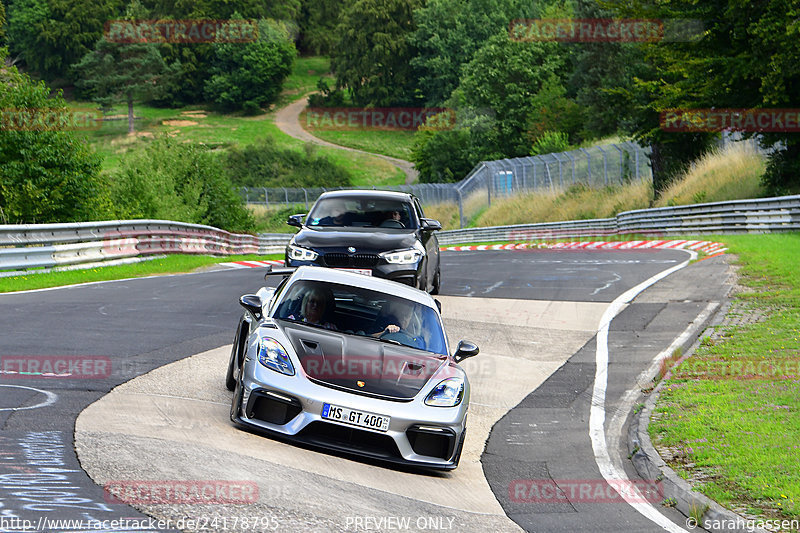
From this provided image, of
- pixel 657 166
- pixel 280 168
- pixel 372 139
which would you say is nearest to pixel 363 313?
pixel 657 166

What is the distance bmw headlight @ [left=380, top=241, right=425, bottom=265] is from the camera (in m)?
14.2

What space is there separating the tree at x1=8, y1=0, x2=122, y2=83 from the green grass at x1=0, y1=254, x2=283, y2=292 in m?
122

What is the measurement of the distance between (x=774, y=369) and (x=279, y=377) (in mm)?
6301

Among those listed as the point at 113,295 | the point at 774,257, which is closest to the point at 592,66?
the point at 774,257

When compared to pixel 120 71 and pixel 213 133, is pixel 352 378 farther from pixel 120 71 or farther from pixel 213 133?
pixel 120 71

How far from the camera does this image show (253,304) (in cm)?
913

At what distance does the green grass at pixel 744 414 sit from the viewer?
7547 millimetres

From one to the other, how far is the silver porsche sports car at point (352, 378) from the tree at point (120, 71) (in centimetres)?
11868

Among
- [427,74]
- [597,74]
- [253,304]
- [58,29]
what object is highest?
[253,304]

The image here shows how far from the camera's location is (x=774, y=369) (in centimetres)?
1139

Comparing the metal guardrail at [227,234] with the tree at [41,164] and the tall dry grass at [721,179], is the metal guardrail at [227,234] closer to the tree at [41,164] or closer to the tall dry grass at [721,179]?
the tall dry grass at [721,179]

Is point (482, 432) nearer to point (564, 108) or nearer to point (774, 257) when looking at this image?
point (774, 257)

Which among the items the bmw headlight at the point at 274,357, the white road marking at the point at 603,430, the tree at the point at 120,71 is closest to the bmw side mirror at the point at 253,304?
the bmw headlight at the point at 274,357

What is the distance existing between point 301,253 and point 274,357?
6.19 m
